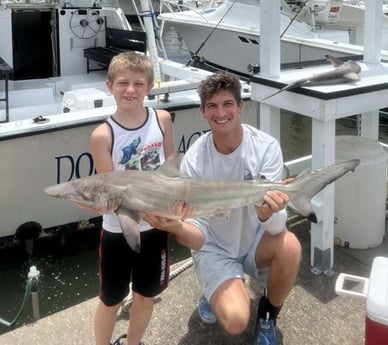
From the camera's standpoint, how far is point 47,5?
8086 millimetres

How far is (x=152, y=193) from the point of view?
2.25 meters

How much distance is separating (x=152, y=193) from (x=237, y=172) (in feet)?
2.09

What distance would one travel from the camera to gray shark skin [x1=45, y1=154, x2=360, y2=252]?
2.21 meters

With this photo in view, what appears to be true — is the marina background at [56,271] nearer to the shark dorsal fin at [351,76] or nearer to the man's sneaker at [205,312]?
the man's sneaker at [205,312]

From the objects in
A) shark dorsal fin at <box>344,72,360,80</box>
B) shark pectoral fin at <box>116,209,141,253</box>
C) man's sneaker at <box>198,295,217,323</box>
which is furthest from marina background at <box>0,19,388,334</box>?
shark dorsal fin at <box>344,72,360,80</box>

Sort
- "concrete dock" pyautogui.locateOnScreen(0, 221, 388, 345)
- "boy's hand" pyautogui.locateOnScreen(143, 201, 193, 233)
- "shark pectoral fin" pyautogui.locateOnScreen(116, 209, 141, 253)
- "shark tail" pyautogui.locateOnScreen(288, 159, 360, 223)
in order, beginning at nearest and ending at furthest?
1. "shark pectoral fin" pyautogui.locateOnScreen(116, 209, 141, 253)
2. "boy's hand" pyautogui.locateOnScreen(143, 201, 193, 233)
3. "shark tail" pyautogui.locateOnScreen(288, 159, 360, 223)
4. "concrete dock" pyautogui.locateOnScreen(0, 221, 388, 345)

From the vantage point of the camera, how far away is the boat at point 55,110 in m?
4.66

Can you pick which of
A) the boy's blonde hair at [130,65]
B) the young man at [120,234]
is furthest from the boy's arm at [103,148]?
the boy's blonde hair at [130,65]

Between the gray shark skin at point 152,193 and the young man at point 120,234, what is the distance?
329mm

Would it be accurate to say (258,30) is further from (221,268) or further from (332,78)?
(221,268)

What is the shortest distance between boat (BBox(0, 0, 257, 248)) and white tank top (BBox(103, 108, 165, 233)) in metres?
2.18

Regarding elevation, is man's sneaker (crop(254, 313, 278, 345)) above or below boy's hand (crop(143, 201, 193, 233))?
below

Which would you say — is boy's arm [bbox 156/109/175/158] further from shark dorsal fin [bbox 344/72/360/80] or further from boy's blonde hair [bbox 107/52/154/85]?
shark dorsal fin [bbox 344/72/360/80]

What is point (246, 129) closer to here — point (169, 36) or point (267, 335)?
point (267, 335)
